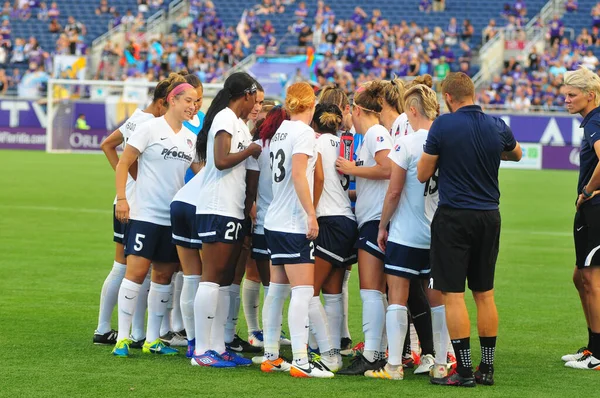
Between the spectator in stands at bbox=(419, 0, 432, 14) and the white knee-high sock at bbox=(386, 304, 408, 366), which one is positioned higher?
the spectator in stands at bbox=(419, 0, 432, 14)

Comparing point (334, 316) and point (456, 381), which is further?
point (334, 316)

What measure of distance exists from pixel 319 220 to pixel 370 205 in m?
0.39

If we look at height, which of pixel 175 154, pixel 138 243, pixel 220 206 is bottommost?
pixel 138 243

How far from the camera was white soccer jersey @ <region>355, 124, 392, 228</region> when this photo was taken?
22.9ft

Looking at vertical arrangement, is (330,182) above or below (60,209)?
above

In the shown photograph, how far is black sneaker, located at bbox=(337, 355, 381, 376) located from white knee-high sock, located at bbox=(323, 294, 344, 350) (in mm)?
227

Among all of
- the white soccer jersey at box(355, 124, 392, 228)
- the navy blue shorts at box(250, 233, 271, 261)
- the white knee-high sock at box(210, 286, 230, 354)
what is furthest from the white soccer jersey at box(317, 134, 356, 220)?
the white knee-high sock at box(210, 286, 230, 354)

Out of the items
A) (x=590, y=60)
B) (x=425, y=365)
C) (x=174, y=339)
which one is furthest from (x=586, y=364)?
(x=590, y=60)

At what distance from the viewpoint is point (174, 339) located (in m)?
8.02

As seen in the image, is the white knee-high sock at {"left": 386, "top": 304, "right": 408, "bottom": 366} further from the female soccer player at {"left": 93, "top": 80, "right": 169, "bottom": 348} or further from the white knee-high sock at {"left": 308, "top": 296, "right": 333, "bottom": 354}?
the female soccer player at {"left": 93, "top": 80, "right": 169, "bottom": 348}

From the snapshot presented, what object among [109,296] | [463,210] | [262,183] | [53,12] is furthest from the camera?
[53,12]

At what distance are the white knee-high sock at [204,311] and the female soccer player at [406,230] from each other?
1.19 meters

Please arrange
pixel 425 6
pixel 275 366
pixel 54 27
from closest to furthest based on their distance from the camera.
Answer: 1. pixel 275 366
2. pixel 425 6
3. pixel 54 27

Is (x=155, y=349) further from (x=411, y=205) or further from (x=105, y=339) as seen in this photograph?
(x=411, y=205)
